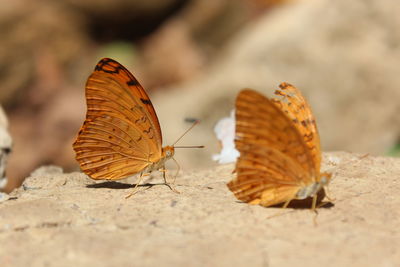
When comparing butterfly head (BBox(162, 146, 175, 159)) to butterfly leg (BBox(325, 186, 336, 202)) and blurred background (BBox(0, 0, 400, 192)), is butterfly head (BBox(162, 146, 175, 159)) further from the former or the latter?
butterfly leg (BBox(325, 186, 336, 202))

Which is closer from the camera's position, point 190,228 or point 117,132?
point 190,228

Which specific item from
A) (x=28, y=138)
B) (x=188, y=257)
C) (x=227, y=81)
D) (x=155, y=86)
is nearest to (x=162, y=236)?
(x=188, y=257)

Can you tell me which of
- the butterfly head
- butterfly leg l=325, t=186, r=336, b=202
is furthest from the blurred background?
butterfly leg l=325, t=186, r=336, b=202

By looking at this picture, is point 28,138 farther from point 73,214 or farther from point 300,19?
point 73,214

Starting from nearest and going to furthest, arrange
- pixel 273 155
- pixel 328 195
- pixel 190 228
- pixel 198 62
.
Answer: pixel 190 228, pixel 273 155, pixel 328 195, pixel 198 62

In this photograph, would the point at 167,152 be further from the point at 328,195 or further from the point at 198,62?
the point at 198,62

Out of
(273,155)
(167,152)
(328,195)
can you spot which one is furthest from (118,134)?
(328,195)
